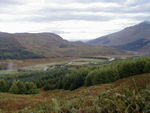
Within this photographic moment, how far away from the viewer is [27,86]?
188ft

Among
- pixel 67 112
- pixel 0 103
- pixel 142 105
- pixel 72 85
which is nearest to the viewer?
pixel 142 105

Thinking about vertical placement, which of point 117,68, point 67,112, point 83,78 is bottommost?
point 83,78

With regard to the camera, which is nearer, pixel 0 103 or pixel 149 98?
pixel 149 98

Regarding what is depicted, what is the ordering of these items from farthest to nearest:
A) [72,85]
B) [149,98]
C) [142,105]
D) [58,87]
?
1. [58,87]
2. [72,85]
3. [149,98]
4. [142,105]

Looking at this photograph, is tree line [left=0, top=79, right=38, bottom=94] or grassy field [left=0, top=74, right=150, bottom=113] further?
tree line [left=0, top=79, right=38, bottom=94]

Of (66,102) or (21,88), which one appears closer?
(66,102)

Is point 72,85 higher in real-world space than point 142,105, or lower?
lower

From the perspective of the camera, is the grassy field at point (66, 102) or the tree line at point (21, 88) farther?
A: the tree line at point (21, 88)

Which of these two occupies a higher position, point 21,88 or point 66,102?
point 66,102

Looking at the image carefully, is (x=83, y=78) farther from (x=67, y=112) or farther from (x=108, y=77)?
(x=67, y=112)

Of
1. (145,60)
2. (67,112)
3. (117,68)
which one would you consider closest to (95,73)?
(117,68)

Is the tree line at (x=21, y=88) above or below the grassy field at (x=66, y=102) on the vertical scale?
below

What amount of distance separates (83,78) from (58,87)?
12.9 metres

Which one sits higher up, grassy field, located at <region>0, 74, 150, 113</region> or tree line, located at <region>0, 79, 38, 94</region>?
grassy field, located at <region>0, 74, 150, 113</region>
